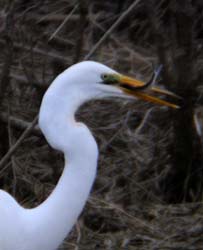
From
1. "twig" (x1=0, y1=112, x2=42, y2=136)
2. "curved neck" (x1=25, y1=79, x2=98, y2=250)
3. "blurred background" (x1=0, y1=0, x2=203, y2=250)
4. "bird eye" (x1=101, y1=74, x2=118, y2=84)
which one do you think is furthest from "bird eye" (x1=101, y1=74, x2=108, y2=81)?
"twig" (x1=0, y1=112, x2=42, y2=136)

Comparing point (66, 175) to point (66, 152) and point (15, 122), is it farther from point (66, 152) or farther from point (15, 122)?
point (15, 122)

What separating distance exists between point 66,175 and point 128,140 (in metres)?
1.87

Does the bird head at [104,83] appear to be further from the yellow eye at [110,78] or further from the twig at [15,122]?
the twig at [15,122]

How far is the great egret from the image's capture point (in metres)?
3.38

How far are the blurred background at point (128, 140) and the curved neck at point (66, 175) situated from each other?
0.90m

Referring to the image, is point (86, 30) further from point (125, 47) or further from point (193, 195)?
point (193, 195)

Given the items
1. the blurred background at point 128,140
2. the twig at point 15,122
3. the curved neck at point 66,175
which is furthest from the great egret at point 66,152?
the twig at point 15,122

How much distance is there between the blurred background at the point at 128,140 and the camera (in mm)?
4598

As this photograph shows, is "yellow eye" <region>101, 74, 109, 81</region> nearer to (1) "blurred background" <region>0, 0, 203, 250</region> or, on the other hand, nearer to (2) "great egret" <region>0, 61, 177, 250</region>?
(2) "great egret" <region>0, 61, 177, 250</region>

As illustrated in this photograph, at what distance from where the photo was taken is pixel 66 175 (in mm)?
3539

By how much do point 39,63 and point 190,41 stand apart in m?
1.50

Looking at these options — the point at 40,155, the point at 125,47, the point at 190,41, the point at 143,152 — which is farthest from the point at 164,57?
the point at 125,47

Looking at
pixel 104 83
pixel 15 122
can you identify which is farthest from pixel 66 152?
pixel 15 122

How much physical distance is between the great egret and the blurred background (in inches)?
35.1
